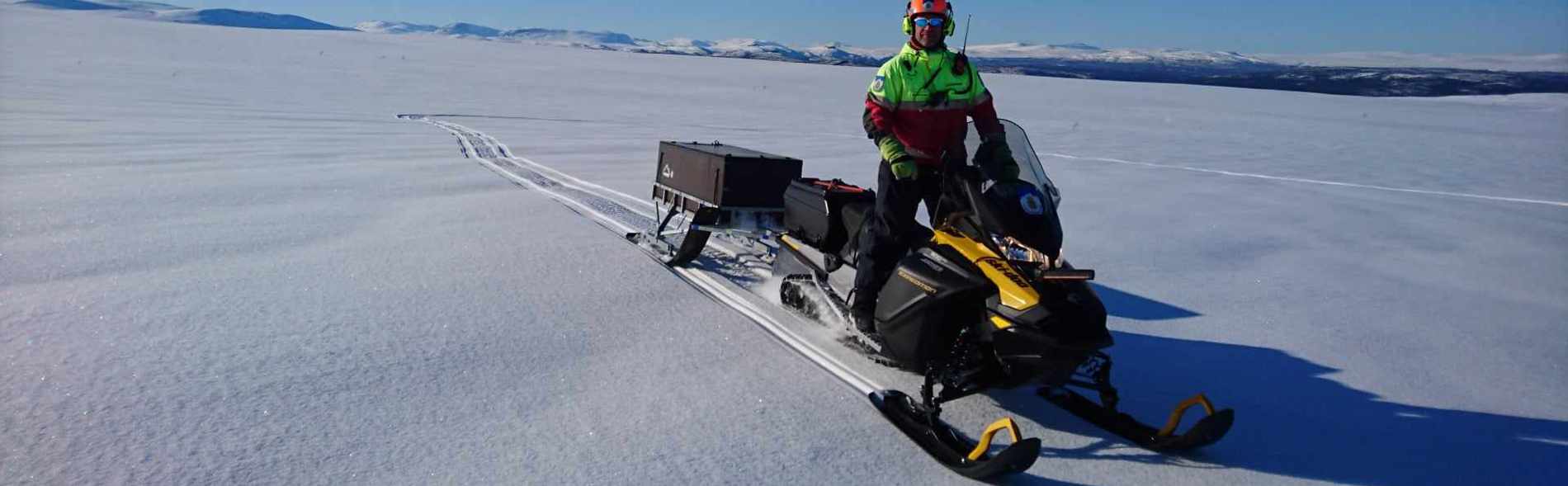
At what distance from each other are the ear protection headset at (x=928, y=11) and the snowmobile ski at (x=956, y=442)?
1.63 metres

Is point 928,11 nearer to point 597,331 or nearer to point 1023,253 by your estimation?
point 1023,253

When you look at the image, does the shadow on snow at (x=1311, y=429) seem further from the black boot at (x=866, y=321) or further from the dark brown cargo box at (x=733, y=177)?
the dark brown cargo box at (x=733, y=177)

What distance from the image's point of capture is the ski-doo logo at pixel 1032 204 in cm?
388

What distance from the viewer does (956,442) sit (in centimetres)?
356

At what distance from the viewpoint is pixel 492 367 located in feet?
13.5

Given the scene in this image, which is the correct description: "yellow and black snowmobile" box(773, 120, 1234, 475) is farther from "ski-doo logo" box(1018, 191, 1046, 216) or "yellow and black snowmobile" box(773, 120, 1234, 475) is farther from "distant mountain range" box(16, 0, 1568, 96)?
"distant mountain range" box(16, 0, 1568, 96)

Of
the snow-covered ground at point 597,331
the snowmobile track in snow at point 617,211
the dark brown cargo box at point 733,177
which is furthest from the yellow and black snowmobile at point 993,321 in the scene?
the dark brown cargo box at point 733,177

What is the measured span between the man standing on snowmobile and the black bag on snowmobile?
18.7 inches

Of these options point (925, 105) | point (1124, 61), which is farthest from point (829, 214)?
point (1124, 61)

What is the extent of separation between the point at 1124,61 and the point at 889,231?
389ft

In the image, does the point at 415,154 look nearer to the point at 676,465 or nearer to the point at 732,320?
the point at 732,320

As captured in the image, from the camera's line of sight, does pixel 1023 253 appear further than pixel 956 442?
Yes

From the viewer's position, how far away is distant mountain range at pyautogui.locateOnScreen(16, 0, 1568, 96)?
40250mm

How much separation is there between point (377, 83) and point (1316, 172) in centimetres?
2447
